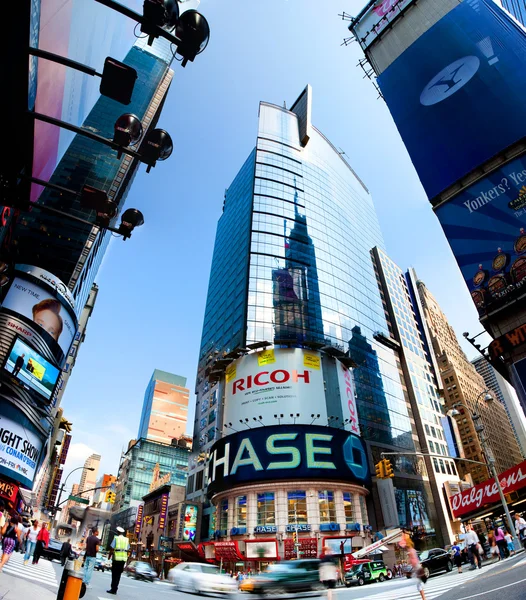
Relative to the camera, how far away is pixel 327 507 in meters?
39.3

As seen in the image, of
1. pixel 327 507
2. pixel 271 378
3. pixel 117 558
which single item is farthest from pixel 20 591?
pixel 271 378

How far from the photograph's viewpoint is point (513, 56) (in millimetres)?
39281

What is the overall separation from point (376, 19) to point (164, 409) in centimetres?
13817

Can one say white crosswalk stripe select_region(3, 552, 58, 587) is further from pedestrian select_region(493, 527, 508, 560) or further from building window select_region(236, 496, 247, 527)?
building window select_region(236, 496, 247, 527)

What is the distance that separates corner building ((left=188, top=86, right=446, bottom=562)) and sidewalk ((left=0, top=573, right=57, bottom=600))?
33.5m

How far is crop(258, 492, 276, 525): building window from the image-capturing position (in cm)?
3869

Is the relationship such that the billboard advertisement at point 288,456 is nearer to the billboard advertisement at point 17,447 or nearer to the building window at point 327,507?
the building window at point 327,507

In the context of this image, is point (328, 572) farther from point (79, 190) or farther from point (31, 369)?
point (79, 190)

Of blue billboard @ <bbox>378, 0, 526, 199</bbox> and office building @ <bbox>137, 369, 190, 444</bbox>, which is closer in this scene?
blue billboard @ <bbox>378, 0, 526, 199</bbox>

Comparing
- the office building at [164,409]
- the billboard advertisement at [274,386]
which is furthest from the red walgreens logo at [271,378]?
the office building at [164,409]

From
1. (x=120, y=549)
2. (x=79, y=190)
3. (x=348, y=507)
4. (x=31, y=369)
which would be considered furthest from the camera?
(x=348, y=507)

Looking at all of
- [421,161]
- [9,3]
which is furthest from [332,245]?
[9,3]

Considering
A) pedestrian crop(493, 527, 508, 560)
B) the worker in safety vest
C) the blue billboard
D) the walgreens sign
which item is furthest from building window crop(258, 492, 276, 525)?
the blue billboard

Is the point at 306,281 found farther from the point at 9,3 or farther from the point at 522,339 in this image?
the point at 9,3
